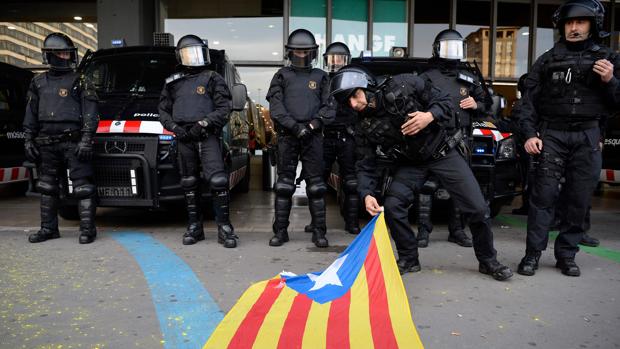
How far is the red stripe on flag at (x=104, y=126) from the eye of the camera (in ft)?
18.2

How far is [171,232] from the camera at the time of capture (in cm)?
586

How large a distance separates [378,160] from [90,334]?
2.35m

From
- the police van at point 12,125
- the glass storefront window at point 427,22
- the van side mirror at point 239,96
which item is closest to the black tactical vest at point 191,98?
the van side mirror at point 239,96

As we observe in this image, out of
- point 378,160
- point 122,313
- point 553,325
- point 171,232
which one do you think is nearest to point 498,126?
point 378,160

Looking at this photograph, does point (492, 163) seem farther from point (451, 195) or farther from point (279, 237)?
point (279, 237)

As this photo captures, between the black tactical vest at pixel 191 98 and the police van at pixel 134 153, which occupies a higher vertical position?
the black tactical vest at pixel 191 98

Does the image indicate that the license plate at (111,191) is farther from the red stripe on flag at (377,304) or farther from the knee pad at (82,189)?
the red stripe on flag at (377,304)

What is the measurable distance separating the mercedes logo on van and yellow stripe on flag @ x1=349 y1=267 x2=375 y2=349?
330 cm

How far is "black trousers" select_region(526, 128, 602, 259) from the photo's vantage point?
4.12 meters

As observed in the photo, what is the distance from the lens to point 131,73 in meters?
6.41

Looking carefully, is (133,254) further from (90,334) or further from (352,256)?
(352,256)

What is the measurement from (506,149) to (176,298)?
13.1 feet

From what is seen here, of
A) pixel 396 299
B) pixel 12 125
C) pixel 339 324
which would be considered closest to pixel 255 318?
pixel 339 324

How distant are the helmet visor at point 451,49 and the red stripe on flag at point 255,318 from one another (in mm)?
2956
